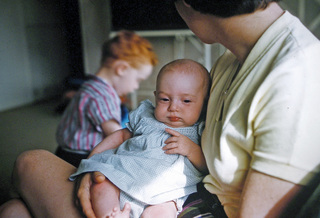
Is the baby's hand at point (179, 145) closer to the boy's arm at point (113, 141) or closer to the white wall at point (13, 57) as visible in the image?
the boy's arm at point (113, 141)

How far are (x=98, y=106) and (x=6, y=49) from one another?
248 centimetres

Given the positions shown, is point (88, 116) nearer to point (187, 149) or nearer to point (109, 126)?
point (109, 126)

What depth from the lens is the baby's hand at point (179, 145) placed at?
934mm

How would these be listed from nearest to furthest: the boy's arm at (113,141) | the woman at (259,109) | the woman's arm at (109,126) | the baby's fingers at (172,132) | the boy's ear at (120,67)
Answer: the woman at (259,109), the baby's fingers at (172,132), the boy's arm at (113,141), the woman's arm at (109,126), the boy's ear at (120,67)

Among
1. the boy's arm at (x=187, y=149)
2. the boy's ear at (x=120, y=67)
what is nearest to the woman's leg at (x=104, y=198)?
the boy's arm at (x=187, y=149)

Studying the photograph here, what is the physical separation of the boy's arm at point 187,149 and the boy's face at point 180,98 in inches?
3.6

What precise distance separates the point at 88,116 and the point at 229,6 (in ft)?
3.92

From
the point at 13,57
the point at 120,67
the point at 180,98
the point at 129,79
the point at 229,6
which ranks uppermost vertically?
the point at 229,6

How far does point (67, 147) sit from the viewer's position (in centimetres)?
174

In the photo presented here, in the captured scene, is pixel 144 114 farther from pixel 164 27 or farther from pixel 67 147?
pixel 164 27

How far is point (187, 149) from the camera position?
→ 3.06 feet

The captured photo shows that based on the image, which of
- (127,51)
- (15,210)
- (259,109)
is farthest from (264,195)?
(127,51)

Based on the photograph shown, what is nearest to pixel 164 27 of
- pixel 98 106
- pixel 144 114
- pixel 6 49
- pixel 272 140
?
pixel 6 49

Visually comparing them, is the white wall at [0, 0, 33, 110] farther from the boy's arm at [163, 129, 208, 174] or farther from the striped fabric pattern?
the boy's arm at [163, 129, 208, 174]
